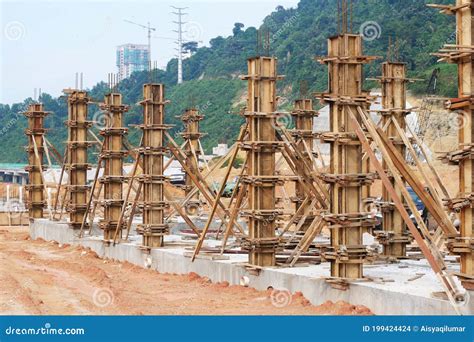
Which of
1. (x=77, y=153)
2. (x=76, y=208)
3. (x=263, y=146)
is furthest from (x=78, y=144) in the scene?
(x=263, y=146)

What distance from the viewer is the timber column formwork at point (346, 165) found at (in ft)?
44.9

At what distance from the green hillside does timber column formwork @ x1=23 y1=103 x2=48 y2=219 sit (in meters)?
16.8

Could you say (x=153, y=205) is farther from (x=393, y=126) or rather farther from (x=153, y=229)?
(x=393, y=126)

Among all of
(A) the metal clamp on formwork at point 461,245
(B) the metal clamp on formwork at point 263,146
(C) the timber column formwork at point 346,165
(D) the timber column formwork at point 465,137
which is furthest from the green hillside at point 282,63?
(A) the metal clamp on formwork at point 461,245

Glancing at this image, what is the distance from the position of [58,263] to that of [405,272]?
37.6 feet

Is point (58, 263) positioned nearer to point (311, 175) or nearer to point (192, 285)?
point (192, 285)

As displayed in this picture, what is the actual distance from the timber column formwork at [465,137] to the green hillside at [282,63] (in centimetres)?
3554

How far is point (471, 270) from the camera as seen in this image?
458 inches

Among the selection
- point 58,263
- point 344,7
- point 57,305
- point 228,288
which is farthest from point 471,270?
point 58,263

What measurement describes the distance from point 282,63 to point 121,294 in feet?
204

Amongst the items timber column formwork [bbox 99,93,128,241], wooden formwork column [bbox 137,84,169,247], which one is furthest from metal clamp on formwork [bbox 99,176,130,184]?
wooden formwork column [bbox 137,84,169,247]

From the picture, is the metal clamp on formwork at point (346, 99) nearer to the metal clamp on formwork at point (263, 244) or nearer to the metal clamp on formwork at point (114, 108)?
the metal clamp on formwork at point (263, 244)

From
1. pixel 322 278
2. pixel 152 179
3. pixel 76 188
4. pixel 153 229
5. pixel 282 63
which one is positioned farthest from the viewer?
pixel 282 63

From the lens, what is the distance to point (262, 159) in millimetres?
16594
